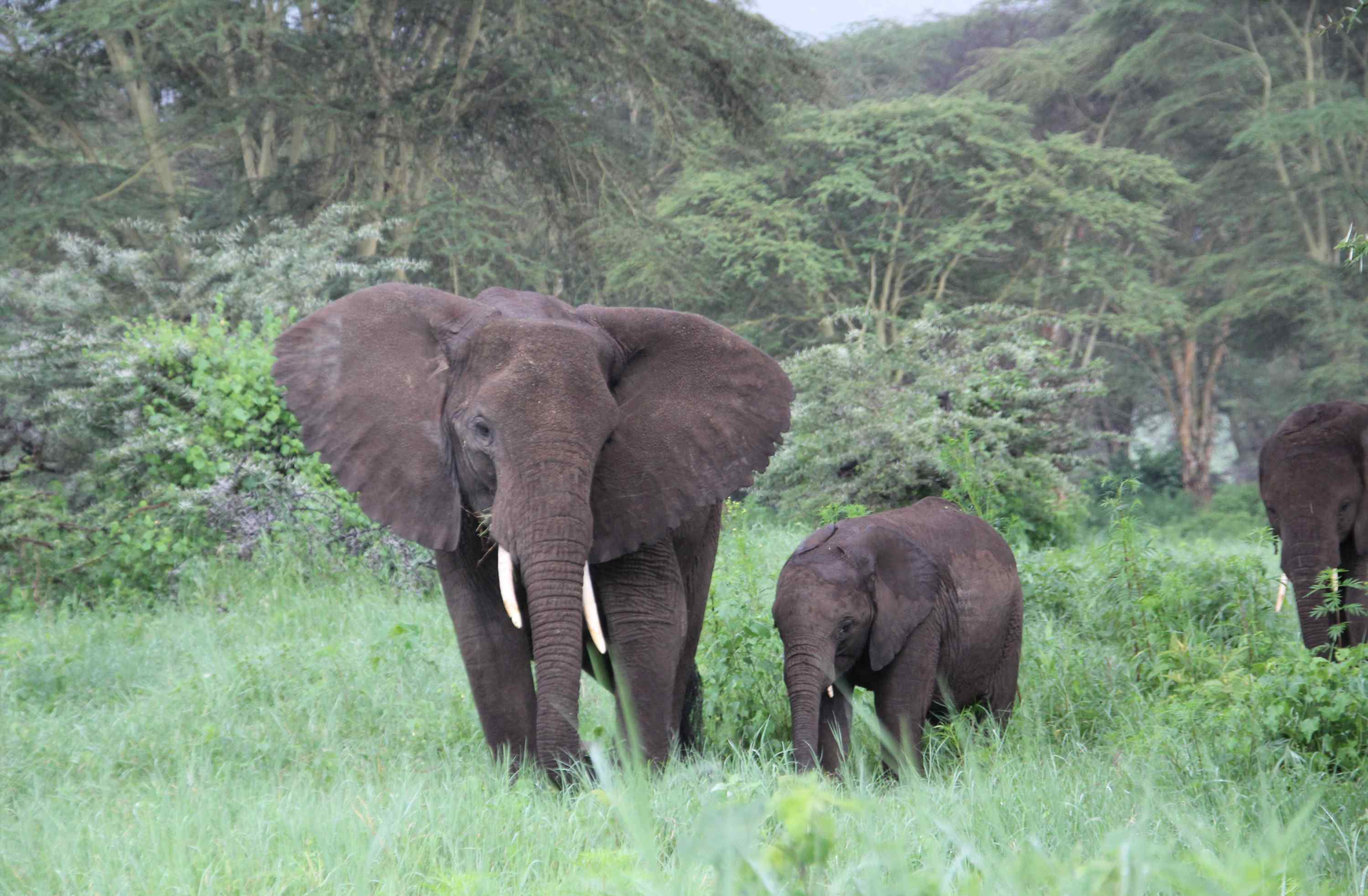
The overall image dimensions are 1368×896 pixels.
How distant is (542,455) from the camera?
4395mm

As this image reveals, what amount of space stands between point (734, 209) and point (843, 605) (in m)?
19.6

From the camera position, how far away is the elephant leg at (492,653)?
4.86 metres

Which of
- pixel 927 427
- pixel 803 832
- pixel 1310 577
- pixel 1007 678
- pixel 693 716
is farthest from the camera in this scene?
pixel 927 427

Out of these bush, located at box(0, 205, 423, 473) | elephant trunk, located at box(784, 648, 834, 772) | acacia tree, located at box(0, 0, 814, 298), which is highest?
acacia tree, located at box(0, 0, 814, 298)

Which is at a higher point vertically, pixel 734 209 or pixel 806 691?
pixel 734 209

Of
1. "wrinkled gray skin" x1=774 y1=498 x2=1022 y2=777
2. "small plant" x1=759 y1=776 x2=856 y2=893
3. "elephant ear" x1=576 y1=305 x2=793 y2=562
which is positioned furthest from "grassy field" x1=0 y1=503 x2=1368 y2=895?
"elephant ear" x1=576 y1=305 x2=793 y2=562

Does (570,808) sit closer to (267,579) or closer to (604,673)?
(604,673)

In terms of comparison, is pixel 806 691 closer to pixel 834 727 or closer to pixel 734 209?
pixel 834 727

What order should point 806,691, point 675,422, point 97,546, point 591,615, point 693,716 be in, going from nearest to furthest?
point 591,615 < point 675,422 < point 806,691 < point 693,716 < point 97,546

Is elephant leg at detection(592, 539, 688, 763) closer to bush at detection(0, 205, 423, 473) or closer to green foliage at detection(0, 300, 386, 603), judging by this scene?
green foliage at detection(0, 300, 386, 603)

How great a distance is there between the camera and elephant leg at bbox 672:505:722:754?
5438 millimetres

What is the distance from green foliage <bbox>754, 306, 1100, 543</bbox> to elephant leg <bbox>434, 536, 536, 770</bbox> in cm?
653

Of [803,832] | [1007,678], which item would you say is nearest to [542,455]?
[803,832]

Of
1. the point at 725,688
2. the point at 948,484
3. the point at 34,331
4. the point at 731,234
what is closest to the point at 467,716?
the point at 725,688
